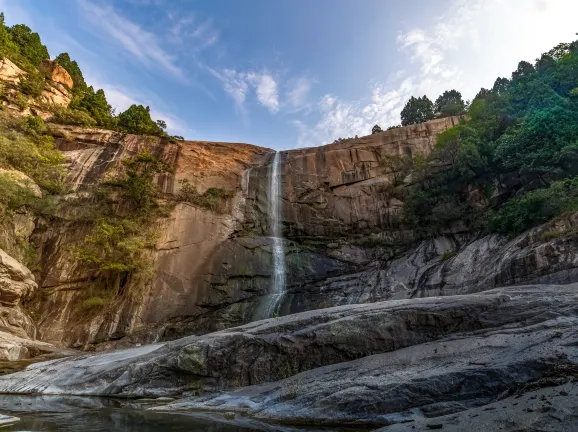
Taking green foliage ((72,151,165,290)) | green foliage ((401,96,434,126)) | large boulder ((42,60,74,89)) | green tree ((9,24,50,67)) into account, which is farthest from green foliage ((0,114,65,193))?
green foliage ((401,96,434,126))

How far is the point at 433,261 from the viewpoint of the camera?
23.1 m

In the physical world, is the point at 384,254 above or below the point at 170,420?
above

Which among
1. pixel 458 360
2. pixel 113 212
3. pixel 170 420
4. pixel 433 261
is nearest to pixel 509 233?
pixel 433 261

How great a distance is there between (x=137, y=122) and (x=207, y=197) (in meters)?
12.9

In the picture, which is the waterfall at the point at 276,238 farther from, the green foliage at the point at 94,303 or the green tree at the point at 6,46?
the green tree at the point at 6,46

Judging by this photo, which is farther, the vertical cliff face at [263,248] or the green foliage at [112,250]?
the green foliage at [112,250]

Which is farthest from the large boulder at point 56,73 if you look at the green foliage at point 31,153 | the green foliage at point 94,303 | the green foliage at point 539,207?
the green foliage at point 539,207

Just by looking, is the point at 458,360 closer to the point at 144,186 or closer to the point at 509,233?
the point at 509,233

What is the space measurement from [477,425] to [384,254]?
73.9ft

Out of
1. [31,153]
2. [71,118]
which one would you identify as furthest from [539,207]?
[71,118]

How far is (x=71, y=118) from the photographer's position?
33062 mm

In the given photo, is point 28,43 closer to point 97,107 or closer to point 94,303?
point 97,107

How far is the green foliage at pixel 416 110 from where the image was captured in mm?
43250

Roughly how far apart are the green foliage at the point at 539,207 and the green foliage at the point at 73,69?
144 ft
